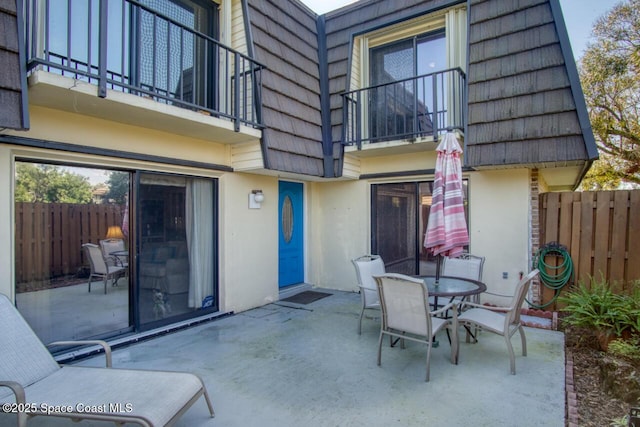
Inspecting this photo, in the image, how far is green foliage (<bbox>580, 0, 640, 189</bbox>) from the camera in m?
10.7

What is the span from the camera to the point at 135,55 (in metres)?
4.40

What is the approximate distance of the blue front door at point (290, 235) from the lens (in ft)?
24.0

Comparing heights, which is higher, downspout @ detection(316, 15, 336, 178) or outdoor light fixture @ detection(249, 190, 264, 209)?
downspout @ detection(316, 15, 336, 178)

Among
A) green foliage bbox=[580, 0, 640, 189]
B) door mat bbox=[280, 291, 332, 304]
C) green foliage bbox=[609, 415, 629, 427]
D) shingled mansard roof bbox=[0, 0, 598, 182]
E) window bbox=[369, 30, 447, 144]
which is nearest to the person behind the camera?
green foliage bbox=[609, 415, 629, 427]

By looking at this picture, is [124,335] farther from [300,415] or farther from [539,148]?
[539,148]

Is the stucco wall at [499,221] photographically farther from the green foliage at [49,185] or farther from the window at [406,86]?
the green foliage at [49,185]

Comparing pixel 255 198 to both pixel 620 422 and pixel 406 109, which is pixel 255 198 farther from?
pixel 620 422

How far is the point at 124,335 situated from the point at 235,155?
10.1 feet

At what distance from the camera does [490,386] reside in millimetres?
3404

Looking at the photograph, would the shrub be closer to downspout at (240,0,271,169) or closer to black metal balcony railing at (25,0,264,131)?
downspout at (240,0,271,169)

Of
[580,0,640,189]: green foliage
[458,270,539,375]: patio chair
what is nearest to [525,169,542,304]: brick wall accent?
[458,270,539,375]: patio chair

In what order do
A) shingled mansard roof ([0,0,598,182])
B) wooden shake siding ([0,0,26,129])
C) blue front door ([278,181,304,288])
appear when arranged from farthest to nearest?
blue front door ([278,181,304,288]), shingled mansard roof ([0,0,598,182]), wooden shake siding ([0,0,26,129])

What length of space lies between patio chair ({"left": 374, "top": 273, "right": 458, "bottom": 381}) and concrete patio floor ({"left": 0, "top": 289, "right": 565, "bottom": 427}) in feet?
1.04

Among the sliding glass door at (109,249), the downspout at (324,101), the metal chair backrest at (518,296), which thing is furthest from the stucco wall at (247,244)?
the metal chair backrest at (518,296)
